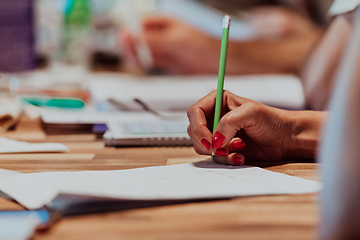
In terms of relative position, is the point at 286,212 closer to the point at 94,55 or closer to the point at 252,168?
the point at 252,168

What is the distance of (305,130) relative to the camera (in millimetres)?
558

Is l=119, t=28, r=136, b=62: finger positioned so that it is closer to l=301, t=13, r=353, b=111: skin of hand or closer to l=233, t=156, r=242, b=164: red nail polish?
l=301, t=13, r=353, b=111: skin of hand

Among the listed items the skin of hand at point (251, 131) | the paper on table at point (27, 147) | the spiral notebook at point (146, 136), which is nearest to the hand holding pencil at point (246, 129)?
the skin of hand at point (251, 131)

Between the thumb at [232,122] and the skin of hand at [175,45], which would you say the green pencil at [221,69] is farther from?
the skin of hand at [175,45]

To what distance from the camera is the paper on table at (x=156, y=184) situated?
15.7 inches

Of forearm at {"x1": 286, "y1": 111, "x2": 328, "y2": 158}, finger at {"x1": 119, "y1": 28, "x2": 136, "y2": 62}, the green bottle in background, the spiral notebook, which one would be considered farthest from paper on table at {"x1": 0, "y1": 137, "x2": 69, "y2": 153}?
finger at {"x1": 119, "y1": 28, "x2": 136, "y2": 62}

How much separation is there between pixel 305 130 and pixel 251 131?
3.0 inches

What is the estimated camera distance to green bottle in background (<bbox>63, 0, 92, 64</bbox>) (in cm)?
146

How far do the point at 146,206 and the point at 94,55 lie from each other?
1978 millimetres

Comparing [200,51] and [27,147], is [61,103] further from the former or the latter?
[200,51]

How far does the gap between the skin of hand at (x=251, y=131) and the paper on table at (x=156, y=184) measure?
0.03 m

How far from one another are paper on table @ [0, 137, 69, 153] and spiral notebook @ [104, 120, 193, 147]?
0.07 meters

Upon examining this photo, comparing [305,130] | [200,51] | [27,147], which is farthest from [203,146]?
[200,51]

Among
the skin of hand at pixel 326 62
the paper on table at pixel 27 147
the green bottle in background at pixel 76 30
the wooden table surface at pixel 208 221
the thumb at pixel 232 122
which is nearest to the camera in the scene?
the wooden table surface at pixel 208 221
